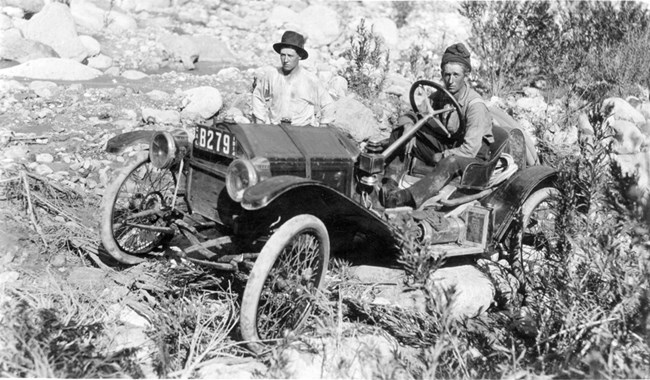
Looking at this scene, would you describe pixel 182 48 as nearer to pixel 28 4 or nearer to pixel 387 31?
pixel 28 4

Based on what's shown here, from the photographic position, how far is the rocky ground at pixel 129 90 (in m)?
5.20

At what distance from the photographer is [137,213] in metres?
4.82

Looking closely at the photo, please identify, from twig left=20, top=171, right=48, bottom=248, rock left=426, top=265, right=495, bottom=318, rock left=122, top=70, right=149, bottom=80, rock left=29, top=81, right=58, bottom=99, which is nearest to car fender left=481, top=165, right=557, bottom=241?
rock left=426, top=265, right=495, bottom=318

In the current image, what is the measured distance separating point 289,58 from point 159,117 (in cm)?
273

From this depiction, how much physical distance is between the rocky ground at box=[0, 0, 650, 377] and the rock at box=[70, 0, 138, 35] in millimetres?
39

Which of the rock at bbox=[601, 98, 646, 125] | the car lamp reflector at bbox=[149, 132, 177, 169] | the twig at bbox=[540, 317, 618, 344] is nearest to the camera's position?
the twig at bbox=[540, 317, 618, 344]

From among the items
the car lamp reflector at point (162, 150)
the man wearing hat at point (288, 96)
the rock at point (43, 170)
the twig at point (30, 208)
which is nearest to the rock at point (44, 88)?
the rock at point (43, 170)

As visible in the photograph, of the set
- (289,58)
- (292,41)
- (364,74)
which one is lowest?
(364,74)

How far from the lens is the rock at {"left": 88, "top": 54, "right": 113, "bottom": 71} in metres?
10.6

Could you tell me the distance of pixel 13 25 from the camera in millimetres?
11070

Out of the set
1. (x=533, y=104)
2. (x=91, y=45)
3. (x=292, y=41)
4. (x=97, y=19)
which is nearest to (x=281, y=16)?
(x=97, y=19)

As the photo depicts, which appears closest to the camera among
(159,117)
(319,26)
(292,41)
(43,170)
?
(292,41)

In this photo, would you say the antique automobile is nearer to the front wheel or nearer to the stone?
the front wheel

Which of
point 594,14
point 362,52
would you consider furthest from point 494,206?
point 594,14
